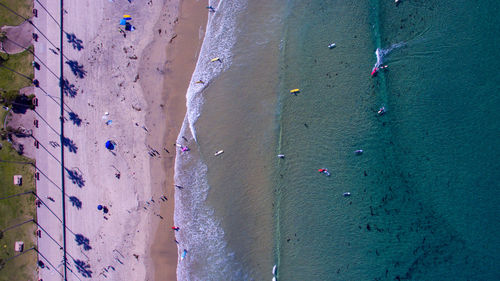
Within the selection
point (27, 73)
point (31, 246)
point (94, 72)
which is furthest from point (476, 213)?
point (27, 73)

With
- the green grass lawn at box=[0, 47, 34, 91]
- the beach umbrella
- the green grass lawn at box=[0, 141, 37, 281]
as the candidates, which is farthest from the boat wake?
the green grass lawn at box=[0, 141, 37, 281]

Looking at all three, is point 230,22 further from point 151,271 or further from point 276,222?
point 151,271

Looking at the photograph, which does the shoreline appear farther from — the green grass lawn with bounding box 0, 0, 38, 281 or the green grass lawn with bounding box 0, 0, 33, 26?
the green grass lawn with bounding box 0, 0, 33, 26

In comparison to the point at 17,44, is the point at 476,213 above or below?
below

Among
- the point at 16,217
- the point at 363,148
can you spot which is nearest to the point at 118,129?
the point at 16,217

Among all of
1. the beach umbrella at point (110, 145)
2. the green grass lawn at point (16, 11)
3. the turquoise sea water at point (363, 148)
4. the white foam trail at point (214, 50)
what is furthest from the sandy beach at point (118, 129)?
the turquoise sea water at point (363, 148)

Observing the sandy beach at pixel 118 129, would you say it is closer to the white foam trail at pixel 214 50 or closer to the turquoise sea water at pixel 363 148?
the white foam trail at pixel 214 50

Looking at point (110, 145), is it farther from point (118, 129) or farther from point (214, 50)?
point (214, 50)
